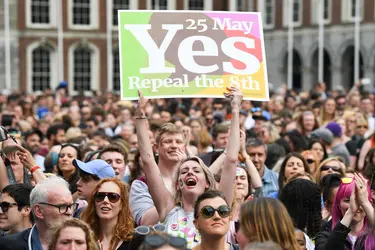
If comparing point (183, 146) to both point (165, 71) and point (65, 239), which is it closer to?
point (165, 71)

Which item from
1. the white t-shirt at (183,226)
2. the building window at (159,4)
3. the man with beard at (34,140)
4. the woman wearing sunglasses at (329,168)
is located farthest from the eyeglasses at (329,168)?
the building window at (159,4)

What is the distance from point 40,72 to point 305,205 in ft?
121

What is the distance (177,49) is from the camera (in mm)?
8828

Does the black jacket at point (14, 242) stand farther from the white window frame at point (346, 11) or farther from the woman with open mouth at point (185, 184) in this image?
the white window frame at point (346, 11)

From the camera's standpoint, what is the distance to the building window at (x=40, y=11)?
4378cm

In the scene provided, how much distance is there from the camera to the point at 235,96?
800 centimetres

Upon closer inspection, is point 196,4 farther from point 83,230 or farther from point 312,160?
point 83,230

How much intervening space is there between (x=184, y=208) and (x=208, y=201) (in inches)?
32.3

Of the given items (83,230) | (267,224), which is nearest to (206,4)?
(83,230)

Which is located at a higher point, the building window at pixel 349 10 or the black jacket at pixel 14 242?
the building window at pixel 349 10

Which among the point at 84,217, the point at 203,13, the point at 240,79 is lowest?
the point at 84,217

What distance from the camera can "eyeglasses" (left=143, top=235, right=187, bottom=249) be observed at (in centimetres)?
488

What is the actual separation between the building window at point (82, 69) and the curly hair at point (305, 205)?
122 ft

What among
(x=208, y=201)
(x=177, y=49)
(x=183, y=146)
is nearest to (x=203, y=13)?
(x=177, y=49)
